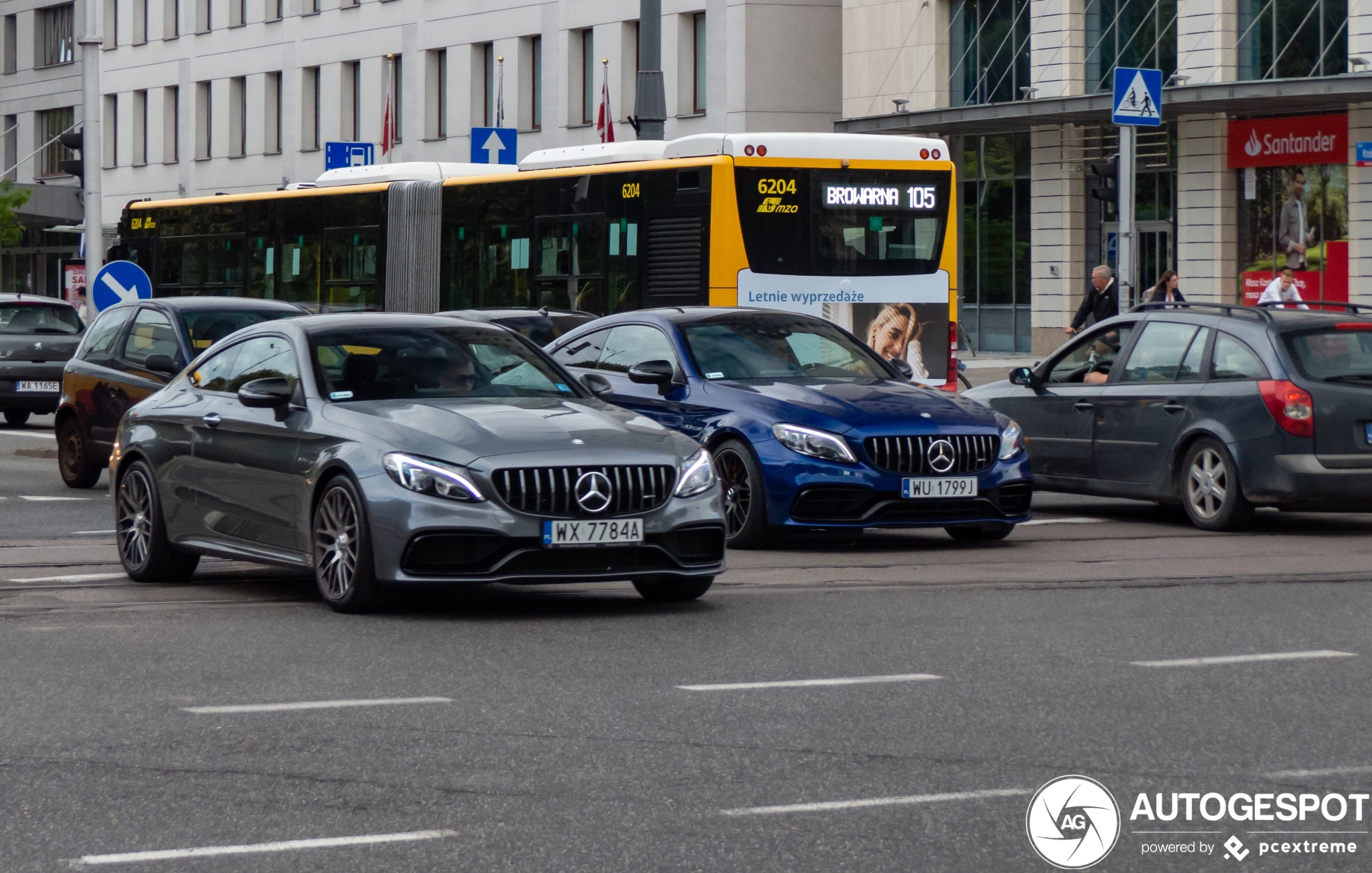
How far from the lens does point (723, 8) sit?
160 ft

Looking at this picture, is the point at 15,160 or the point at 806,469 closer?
the point at 806,469

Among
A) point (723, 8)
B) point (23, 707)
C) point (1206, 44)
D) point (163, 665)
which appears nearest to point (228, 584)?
point (163, 665)

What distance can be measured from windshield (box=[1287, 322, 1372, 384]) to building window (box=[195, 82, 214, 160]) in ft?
180

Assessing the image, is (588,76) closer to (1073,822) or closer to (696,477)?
(696,477)

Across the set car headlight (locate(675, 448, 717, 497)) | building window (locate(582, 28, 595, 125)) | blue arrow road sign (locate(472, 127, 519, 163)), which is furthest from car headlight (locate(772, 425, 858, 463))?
building window (locate(582, 28, 595, 125))

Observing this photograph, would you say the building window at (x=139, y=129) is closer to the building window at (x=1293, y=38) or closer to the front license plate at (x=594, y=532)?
the building window at (x=1293, y=38)

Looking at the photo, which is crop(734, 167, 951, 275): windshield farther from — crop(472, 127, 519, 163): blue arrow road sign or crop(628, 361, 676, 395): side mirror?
crop(472, 127, 519, 163): blue arrow road sign

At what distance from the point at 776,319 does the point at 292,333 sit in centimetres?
409

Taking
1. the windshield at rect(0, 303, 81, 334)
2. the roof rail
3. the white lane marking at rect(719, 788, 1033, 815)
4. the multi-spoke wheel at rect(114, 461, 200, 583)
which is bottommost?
the white lane marking at rect(719, 788, 1033, 815)

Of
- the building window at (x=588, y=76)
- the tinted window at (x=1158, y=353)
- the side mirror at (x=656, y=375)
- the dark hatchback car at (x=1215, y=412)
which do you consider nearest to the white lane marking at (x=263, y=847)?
the side mirror at (x=656, y=375)

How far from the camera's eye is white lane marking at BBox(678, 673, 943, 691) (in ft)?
Result: 26.4

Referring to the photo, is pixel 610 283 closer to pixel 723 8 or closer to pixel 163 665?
pixel 163 665

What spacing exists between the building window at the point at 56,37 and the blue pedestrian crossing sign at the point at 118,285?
5651cm

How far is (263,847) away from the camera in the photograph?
18.2ft
